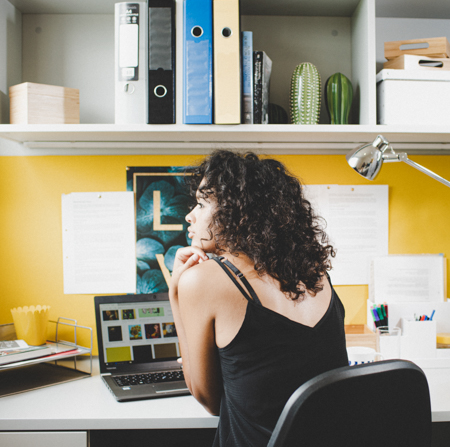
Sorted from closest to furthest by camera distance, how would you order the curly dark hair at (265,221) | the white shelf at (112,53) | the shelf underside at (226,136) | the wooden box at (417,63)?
the curly dark hair at (265,221)
the shelf underside at (226,136)
the wooden box at (417,63)
the white shelf at (112,53)

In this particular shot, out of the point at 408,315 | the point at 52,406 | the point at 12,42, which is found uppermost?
the point at 12,42

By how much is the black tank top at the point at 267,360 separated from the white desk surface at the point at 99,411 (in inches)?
8.2

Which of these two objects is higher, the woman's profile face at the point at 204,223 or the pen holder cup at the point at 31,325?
the woman's profile face at the point at 204,223

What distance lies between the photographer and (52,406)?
0.98 metres

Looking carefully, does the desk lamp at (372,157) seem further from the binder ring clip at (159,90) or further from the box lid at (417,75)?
the binder ring clip at (159,90)

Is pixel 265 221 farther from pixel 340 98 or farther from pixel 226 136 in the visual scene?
pixel 340 98

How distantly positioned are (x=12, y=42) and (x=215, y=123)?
84 centimetres

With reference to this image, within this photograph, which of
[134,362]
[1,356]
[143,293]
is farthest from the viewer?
[143,293]

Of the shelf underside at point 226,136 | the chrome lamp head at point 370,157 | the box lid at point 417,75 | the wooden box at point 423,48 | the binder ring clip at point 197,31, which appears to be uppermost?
the wooden box at point 423,48

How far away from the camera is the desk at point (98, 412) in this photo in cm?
91

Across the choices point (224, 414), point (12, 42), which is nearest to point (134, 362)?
point (224, 414)

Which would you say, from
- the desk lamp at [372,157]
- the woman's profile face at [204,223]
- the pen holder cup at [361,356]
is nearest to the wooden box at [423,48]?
the desk lamp at [372,157]

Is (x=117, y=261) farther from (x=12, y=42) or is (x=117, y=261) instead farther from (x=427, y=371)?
(x=427, y=371)

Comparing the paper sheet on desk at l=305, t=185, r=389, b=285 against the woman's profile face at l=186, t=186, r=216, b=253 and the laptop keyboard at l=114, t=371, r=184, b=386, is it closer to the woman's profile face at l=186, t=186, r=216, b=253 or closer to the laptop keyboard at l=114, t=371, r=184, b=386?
the woman's profile face at l=186, t=186, r=216, b=253
